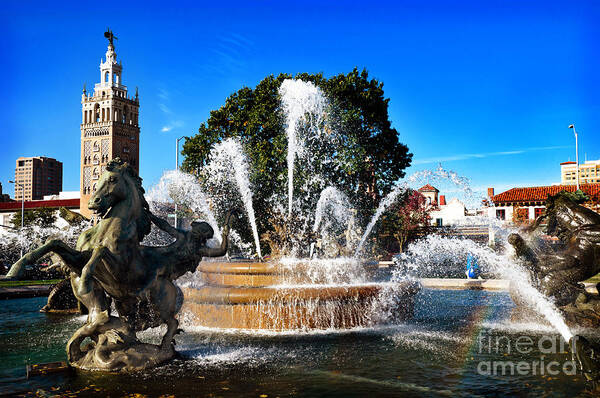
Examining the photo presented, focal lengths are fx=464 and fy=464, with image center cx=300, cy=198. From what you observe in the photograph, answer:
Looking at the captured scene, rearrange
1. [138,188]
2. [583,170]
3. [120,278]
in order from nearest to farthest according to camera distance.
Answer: [120,278] < [138,188] < [583,170]

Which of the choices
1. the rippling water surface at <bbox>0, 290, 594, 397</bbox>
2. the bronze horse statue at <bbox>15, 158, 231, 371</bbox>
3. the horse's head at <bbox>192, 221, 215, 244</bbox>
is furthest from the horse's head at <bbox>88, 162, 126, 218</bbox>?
the rippling water surface at <bbox>0, 290, 594, 397</bbox>

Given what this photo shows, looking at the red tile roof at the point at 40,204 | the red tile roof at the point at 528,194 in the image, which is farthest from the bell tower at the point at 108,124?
A: the red tile roof at the point at 528,194

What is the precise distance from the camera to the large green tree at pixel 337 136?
2583 cm

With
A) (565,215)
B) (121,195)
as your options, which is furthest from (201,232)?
(565,215)

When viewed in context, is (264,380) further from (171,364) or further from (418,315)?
(418,315)

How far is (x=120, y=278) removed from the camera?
6.52m

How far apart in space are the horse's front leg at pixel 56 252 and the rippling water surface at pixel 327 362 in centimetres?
148

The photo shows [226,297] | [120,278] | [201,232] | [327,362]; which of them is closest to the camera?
[120,278]

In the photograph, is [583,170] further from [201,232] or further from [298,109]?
[201,232]

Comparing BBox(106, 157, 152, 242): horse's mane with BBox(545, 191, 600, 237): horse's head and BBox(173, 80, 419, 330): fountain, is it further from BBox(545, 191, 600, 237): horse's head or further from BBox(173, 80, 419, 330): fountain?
BBox(545, 191, 600, 237): horse's head

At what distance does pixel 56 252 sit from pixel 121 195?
3.88ft

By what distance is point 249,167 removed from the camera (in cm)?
2661

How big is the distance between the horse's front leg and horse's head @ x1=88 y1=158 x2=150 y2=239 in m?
0.66

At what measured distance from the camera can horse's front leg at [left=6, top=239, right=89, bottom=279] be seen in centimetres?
582
